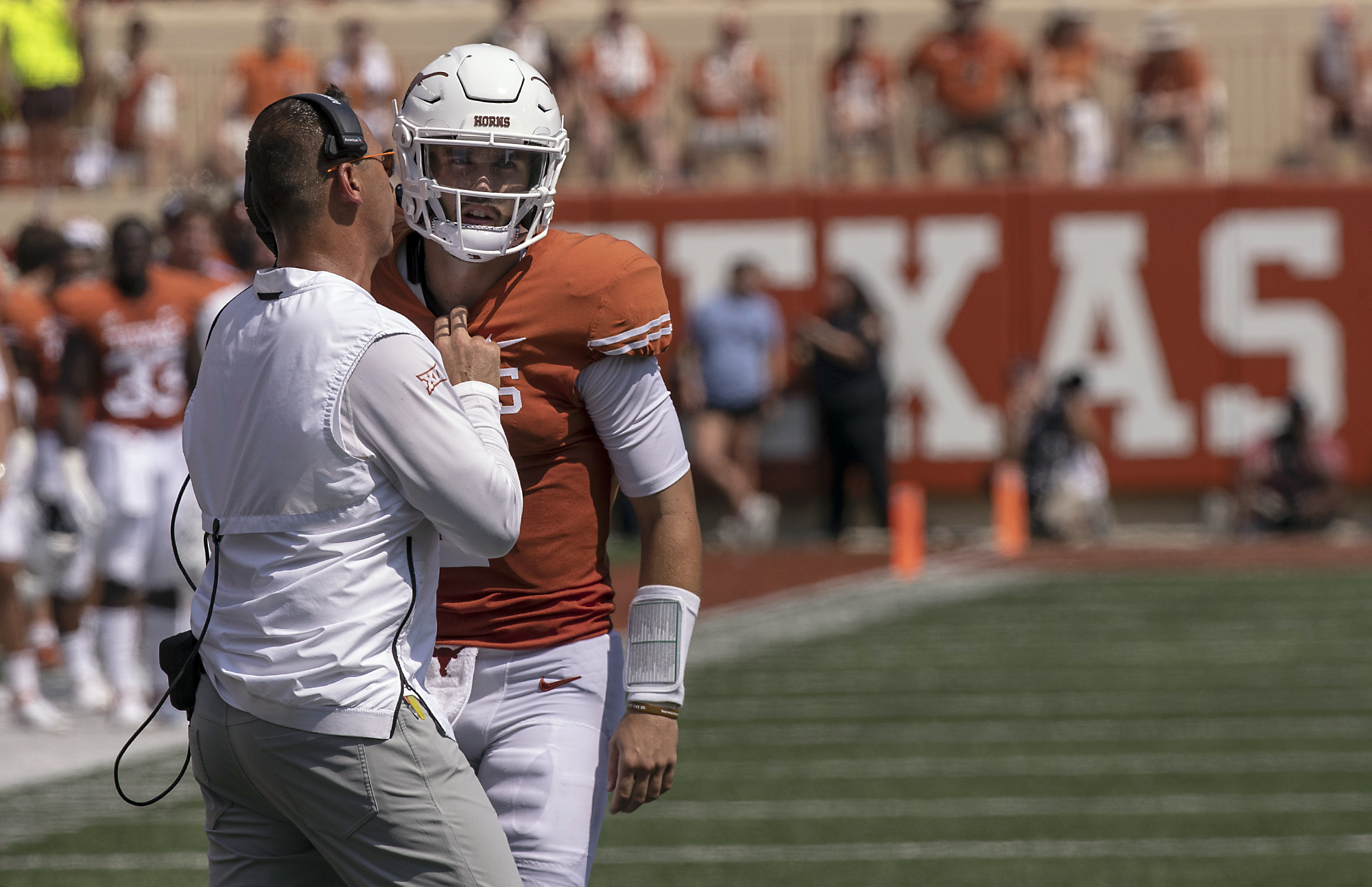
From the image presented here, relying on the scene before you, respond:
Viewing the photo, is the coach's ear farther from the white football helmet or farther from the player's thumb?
the player's thumb

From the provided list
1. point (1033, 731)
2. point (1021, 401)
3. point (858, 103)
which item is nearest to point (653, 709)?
point (1033, 731)

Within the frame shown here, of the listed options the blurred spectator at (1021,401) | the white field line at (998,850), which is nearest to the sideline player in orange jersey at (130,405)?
the white field line at (998,850)

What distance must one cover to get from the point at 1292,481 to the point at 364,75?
8.09 meters

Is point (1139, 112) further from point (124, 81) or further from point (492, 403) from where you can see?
point (492, 403)

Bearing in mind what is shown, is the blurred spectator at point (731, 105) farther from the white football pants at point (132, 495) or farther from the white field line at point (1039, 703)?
the white football pants at point (132, 495)

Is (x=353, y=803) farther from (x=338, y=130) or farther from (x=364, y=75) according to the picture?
(x=364, y=75)

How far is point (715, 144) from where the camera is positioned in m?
17.3

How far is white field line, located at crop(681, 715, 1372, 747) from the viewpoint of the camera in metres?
8.01

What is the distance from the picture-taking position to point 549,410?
323 centimetres

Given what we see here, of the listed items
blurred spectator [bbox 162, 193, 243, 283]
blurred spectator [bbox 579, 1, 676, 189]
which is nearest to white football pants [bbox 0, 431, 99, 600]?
blurred spectator [bbox 162, 193, 243, 283]

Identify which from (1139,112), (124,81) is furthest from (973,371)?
(124,81)

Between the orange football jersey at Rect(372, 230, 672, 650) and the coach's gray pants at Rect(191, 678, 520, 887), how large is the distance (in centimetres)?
41

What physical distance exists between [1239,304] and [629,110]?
211 inches

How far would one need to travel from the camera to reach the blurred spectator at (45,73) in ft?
52.2
